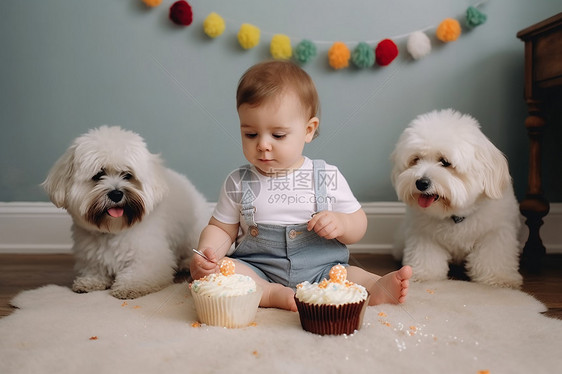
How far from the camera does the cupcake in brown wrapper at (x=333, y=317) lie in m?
1.14

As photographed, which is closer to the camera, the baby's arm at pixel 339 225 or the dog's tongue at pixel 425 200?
the baby's arm at pixel 339 225

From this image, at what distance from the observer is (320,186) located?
1.54 meters

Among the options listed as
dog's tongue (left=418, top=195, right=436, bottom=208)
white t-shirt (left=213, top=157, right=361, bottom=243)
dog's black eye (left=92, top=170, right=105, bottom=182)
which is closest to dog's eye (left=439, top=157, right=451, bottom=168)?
dog's tongue (left=418, top=195, right=436, bottom=208)

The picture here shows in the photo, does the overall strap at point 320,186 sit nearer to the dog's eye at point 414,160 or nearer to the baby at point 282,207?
the baby at point 282,207

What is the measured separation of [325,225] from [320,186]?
0.21 m

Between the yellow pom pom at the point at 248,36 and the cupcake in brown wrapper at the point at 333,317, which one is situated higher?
the yellow pom pom at the point at 248,36

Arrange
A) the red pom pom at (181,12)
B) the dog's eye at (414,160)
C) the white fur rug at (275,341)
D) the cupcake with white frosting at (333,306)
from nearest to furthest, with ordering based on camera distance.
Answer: the white fur rug at (275,341) → the cupcake with white frosting at (333,306) → the dog's eye at (414,160) → the red pom pom at (181,12)

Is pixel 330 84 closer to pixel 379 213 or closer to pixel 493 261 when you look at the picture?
pixel 379 213

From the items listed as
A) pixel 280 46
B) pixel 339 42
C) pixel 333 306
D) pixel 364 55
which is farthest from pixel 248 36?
pixel 333 306

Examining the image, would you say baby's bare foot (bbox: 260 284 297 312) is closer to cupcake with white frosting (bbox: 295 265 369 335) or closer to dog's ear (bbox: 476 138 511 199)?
cupcake with white frosting (bbox: 295 265 369 335)

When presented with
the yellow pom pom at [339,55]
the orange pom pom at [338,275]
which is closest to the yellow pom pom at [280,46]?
the yellow pom pom at [339,55]

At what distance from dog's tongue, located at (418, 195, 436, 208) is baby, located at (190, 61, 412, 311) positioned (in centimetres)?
27

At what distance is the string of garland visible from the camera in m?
2.18

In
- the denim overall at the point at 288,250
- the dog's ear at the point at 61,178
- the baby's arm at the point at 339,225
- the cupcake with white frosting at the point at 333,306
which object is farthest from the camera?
the dog's ear at the point at 61,178
